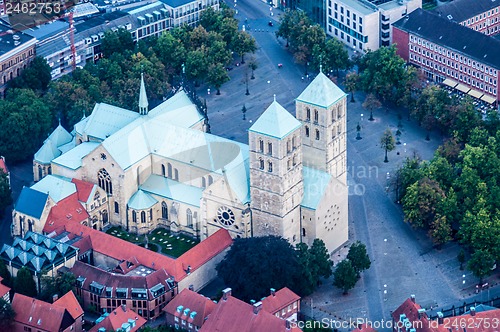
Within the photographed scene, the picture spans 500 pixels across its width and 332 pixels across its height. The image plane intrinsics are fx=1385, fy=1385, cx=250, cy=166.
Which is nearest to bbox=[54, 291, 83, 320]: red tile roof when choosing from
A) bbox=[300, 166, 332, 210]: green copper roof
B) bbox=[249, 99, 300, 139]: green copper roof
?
bbox=[249, 99, 300, 139]: green copper roof

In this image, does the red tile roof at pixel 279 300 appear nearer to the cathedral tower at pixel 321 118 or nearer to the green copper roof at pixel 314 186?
the green copper roof at pixel 314 186

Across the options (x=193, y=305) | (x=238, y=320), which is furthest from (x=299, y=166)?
(x=238, y=320)

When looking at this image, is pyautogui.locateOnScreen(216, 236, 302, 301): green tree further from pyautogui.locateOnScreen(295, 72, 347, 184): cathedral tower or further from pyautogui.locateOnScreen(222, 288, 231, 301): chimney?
pyautogui.locateOnScreen(295, 72, 347, 184): cathedral tower

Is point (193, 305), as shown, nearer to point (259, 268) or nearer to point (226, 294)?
point (226, 294)

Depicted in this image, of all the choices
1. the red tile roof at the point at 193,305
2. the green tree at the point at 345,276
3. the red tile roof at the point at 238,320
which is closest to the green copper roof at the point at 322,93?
the green tree at the point at 345,276

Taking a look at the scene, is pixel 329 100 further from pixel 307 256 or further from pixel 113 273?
pixel 113 273

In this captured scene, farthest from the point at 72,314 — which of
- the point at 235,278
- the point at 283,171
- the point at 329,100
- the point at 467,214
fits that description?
the point at 467,214

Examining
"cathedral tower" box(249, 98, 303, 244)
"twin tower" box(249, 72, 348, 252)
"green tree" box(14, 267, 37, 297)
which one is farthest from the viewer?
"green tree" box(14, 267, 37, 297)
